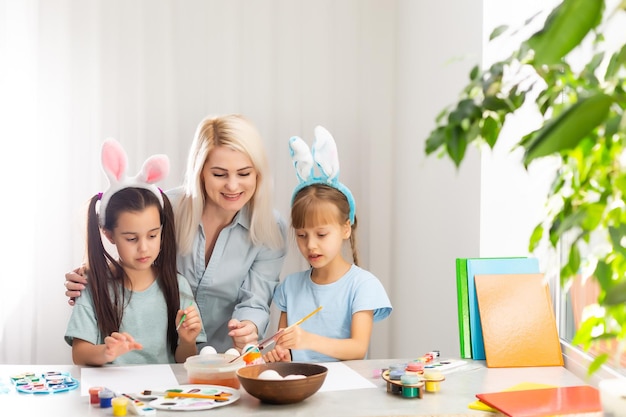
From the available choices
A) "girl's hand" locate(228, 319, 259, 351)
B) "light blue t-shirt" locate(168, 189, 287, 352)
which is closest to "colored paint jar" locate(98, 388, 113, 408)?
"girl's hand" locate(228, 319, 259, 351)

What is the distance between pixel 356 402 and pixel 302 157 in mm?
833

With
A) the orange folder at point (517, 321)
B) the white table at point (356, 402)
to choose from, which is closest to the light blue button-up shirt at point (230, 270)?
the white table at point (356, 402)

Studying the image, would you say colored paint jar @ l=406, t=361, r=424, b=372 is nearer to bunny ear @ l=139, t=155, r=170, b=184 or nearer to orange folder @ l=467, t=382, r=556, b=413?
orange folder @ l=467, t=382, r=556, b=413

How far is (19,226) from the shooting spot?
2852mm

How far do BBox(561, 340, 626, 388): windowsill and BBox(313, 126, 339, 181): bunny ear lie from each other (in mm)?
779

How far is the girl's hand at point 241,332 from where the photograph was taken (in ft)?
6.59

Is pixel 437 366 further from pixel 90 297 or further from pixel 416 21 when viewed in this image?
pixel 416 21

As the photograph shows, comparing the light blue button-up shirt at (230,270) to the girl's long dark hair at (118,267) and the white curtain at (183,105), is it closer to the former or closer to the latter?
the girl's long dark hair at (118,267)

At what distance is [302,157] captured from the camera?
7.07ft

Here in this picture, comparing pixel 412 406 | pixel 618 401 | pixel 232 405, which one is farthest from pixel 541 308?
pixel 232 405

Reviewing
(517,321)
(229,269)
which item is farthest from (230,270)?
(517,321)

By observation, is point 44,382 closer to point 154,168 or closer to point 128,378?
point 128,378

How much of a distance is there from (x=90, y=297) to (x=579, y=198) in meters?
1.57

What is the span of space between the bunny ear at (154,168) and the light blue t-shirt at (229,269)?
0.95ft
